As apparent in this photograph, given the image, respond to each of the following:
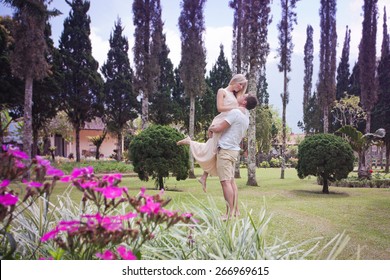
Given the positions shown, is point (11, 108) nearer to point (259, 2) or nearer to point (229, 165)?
point (229, 165)

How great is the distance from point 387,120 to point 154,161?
7.30m

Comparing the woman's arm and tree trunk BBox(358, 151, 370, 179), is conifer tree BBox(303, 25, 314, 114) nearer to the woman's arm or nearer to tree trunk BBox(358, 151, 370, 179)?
tree trunk BBox(358, 151, 370, 179)

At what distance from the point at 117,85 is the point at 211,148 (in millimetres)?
1756

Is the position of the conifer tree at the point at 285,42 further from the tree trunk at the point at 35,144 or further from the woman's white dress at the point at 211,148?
the tree trunk at the point at 35,144

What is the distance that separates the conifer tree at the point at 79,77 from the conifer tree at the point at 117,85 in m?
0.15

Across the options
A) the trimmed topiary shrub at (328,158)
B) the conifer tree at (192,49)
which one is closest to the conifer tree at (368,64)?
the trimmed topiary shrub at (328,158)

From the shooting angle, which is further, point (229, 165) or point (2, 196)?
point (229, 165)

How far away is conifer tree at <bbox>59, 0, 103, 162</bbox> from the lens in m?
3.73

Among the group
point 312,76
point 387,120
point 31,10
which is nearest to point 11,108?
point 31,10

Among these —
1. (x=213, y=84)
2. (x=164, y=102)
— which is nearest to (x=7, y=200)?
(x=164, y=102)

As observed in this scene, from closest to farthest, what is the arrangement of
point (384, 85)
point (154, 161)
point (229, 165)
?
1. point (229, 165)
2. point (154, 161)
3. point (384, 85)

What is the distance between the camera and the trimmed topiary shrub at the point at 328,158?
271 inches

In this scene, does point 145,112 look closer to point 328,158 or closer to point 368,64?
point 328,158
